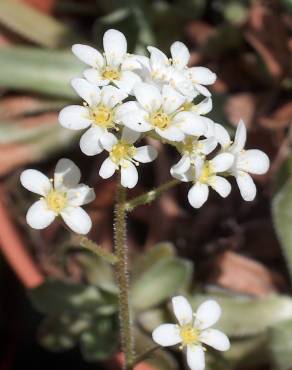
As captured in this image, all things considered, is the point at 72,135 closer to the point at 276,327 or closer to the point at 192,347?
the point at 276,327

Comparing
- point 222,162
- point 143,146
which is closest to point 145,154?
point 143,146

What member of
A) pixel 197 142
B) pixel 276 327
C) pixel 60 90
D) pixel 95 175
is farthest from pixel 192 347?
pixel 60 90

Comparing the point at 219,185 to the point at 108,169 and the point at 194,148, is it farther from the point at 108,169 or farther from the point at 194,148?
the point at 108,169

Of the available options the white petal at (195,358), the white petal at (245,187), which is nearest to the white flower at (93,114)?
the white petal at (245,187)

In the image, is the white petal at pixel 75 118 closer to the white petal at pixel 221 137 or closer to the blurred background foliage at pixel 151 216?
the white petal at pixel 221 137

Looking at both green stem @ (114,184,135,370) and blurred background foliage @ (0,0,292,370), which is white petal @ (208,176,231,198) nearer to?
green stem @ (114,184,135,370)

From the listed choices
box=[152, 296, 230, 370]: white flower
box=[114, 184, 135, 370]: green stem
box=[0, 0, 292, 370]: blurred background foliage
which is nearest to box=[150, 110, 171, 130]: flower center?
box=[114, 184, 135, 370]: green stem
